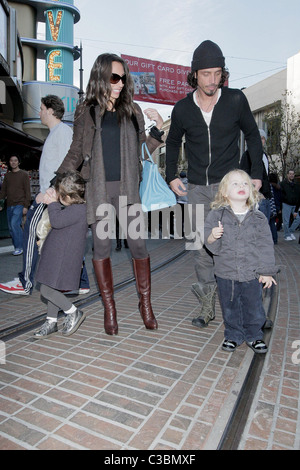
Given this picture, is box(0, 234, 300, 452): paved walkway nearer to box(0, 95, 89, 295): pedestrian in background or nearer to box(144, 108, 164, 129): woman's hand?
box(0, 95, 89, 295): pedestrian in background

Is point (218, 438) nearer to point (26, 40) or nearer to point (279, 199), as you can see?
point (279, 199)

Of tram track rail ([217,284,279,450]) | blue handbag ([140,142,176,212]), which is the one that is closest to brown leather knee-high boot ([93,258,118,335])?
blue handbag ([140,142,176,212])

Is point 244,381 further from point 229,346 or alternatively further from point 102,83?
point 102,83

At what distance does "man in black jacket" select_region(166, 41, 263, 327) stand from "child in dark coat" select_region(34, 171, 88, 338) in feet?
2.92

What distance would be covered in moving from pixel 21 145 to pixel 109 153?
14377 millimetres

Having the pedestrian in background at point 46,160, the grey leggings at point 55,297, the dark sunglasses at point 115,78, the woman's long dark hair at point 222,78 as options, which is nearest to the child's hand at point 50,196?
the pedestrian in background at point 46,160

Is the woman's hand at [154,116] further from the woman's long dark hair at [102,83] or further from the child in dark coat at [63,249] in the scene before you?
the child in dark coat at [63,249]

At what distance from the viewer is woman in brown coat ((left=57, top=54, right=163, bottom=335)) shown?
123 inches

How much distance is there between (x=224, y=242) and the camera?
299 cm

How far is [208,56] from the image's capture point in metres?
3.15

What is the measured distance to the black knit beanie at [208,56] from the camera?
314cm

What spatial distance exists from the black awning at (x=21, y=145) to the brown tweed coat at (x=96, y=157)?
963cm
